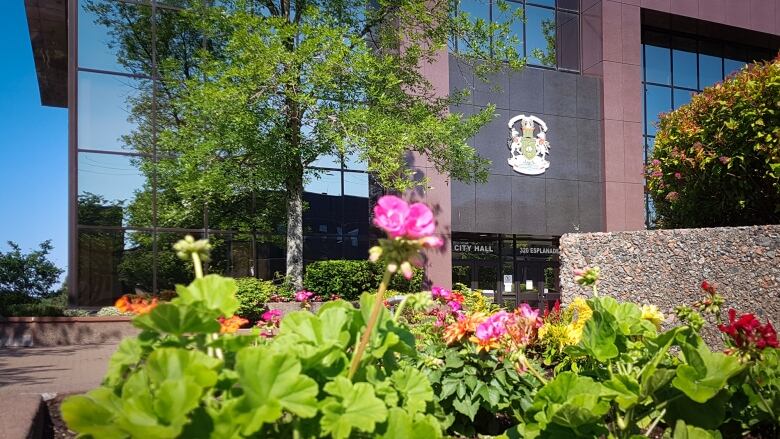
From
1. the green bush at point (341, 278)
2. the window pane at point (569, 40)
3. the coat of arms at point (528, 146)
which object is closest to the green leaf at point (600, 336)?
the green bush at point (341, 278)

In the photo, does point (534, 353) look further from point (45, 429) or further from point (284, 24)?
point (284, 24)

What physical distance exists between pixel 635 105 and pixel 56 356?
1733 centimetres

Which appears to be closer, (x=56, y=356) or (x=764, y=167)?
(x=764, y=167)

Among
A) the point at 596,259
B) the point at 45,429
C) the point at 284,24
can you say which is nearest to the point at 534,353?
the point at 596,259

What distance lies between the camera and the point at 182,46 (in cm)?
1485

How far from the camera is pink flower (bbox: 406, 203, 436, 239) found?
1680mm

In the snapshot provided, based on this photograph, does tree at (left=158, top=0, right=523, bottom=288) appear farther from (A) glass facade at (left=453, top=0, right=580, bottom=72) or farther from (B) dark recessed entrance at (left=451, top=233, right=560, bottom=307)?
(A) glass facade at (left=453, top=0, right=580, bottom=72)

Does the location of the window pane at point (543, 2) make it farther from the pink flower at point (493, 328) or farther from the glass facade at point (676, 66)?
the pink flower at point (493, 328)

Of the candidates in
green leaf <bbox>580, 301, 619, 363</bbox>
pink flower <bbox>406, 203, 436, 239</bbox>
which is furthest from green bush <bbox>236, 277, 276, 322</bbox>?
pink flower <bbox>406, 203, 436, 239</bbox>

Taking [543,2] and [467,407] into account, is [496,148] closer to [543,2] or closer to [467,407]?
[543,2]

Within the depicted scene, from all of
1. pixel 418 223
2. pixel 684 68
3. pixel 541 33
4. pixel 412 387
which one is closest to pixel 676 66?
pixel 684 68

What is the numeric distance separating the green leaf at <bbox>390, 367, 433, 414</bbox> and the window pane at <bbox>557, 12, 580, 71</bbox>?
18.3m

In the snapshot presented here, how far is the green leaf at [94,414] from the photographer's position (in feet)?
5.02

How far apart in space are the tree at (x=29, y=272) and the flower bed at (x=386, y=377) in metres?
23.3
